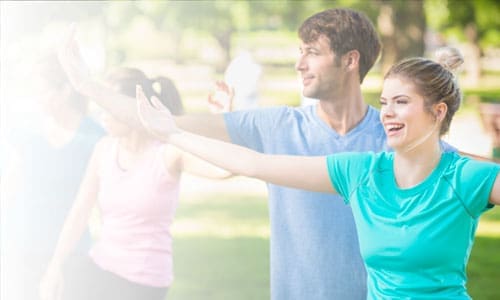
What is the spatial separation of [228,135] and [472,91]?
117 ft

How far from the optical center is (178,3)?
34.3 metres

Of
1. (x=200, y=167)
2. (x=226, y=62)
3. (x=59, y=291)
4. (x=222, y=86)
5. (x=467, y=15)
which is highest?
(x=222, y=86)

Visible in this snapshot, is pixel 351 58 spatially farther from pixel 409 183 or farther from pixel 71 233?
pixel 71 233

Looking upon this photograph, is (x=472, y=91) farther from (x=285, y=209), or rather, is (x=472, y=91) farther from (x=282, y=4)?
(x=285, y=209)

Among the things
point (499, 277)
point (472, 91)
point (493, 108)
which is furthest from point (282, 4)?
point (499, 277)

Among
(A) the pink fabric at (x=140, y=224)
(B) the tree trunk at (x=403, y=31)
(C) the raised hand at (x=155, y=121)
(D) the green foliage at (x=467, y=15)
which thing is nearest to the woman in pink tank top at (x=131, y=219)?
(A) the pink fabric at (x=140, y=224)

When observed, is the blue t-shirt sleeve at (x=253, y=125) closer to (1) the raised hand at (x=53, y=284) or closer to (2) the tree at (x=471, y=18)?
(1) the raised hand at (x=53, y=284)

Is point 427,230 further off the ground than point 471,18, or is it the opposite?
point 427,230

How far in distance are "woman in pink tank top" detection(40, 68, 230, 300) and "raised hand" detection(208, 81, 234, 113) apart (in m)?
0.23

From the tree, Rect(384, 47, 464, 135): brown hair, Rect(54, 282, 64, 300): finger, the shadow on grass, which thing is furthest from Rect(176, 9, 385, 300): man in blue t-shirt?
the tree

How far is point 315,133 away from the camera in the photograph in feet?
13.5

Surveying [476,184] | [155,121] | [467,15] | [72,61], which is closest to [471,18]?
[467,15]

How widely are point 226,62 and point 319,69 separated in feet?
136

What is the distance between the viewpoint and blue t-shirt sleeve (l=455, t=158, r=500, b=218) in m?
3.27
